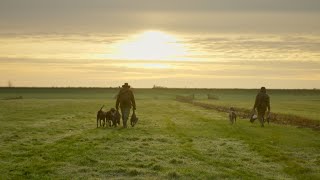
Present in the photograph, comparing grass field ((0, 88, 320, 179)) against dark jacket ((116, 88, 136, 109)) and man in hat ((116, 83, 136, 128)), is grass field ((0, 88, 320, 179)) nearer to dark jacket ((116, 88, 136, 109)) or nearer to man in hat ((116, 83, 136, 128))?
man in hat ((116, 83, 136, 128))

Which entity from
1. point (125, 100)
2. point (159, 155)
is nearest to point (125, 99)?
point (125, 100)

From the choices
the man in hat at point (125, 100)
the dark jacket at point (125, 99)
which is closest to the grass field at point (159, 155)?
the man in hat at point (125, 100)

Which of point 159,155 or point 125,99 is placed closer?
point 159,155

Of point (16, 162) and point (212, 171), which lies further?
point (16, 162)

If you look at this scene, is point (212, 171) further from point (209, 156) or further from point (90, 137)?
point (90, 137)

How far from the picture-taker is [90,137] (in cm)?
3112

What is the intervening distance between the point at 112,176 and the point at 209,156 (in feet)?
20.0

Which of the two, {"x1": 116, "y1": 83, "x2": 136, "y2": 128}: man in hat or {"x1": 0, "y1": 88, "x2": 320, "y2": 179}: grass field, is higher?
{"x1": 116, "y1": 83, "x2": 136, "y2": 128}: man in hat

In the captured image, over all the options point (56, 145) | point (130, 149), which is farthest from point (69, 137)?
point (130, 149)

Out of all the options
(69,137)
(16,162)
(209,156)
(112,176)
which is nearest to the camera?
(112,176)

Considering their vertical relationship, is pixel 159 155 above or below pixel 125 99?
below

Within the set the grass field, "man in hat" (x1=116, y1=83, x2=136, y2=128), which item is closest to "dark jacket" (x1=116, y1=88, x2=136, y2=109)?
"man in hat" (x1=116, y1=83, x2=136, y2=128)

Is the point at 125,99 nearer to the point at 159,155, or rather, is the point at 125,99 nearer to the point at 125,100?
the point at 125,100

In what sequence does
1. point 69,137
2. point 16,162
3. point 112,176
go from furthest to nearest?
Answer: point 69,137
point 16,162
point 112,176
